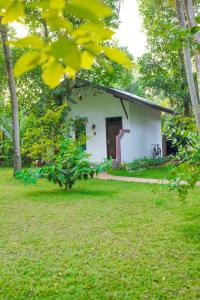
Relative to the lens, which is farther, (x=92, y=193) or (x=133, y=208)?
(x=92, y=193)

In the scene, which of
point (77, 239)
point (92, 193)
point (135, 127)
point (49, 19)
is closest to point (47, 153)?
point (92, 193)

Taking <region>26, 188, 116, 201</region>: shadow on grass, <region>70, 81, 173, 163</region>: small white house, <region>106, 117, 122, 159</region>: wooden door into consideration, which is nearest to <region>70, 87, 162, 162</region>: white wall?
<region>70, 81, 173, 163</region>: small white house

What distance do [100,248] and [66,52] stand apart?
3.76m

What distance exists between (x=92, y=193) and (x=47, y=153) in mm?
4209

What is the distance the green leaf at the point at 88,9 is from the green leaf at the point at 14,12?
0.46 feet

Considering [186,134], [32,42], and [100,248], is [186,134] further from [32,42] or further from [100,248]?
[32,42]

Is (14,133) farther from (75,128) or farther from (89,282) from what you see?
(89,282)

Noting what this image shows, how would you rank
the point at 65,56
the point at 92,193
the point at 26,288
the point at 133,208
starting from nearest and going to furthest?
the point at 65,56 → the point at 26,288 → the point at 133,208 → the point at 92,193

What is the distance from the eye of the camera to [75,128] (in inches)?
661

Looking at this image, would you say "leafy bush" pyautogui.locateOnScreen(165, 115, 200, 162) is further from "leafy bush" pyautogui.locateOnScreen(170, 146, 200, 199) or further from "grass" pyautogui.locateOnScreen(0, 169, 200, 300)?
"grass" pyautogui.locateOnScreen(0, 169, 200, 300)

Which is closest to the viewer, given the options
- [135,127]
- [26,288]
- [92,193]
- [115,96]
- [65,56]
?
[65,56]

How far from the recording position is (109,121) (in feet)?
53.7

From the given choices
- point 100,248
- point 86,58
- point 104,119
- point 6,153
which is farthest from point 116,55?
point 6,153

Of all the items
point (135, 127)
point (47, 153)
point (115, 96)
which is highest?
point (115, 96)
